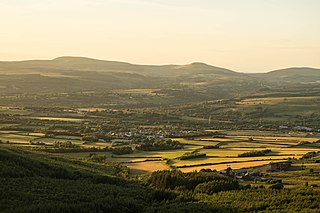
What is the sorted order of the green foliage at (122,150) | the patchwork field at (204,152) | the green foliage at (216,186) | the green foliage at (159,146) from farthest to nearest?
the green foliage at (159,146)
the green foliage at (122,150)
the patchwork field at (204,152)
the green foliage at (216,186)

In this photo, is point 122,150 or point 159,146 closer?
point 122,150

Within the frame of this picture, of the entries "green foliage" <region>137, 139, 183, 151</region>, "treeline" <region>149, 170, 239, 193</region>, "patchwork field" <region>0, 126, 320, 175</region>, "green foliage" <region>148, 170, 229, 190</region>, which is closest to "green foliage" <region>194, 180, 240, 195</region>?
"treeline" <region>149, 170, 239, 193</region>

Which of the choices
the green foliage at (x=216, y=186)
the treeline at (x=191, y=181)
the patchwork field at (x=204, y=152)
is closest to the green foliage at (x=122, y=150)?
the patchwork field at (x=204, y=152)

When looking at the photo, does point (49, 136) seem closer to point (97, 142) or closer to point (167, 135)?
point (97, 142)

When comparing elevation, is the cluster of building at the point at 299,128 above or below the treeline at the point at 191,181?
below

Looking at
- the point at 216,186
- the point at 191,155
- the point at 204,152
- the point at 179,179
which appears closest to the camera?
the point at 216,186

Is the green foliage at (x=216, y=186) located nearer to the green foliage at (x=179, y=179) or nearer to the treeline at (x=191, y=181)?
the treeline at (x=191, y=181)

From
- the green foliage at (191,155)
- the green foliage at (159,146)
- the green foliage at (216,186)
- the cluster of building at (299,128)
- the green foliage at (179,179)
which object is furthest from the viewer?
the cluster of building at (299,128)

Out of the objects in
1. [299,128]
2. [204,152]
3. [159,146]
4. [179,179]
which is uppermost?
[179,179]

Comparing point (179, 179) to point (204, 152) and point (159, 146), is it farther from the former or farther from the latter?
point (159, 146)

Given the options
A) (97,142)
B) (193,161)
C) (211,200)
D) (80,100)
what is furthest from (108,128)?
(80,100)

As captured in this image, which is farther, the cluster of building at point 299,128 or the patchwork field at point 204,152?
the cluster of building at point 299,128

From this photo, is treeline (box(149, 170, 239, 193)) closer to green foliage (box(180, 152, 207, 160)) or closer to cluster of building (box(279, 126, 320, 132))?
green foliage (box(180, 152, 207, 160))

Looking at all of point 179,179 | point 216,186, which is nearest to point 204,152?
point 179,179
